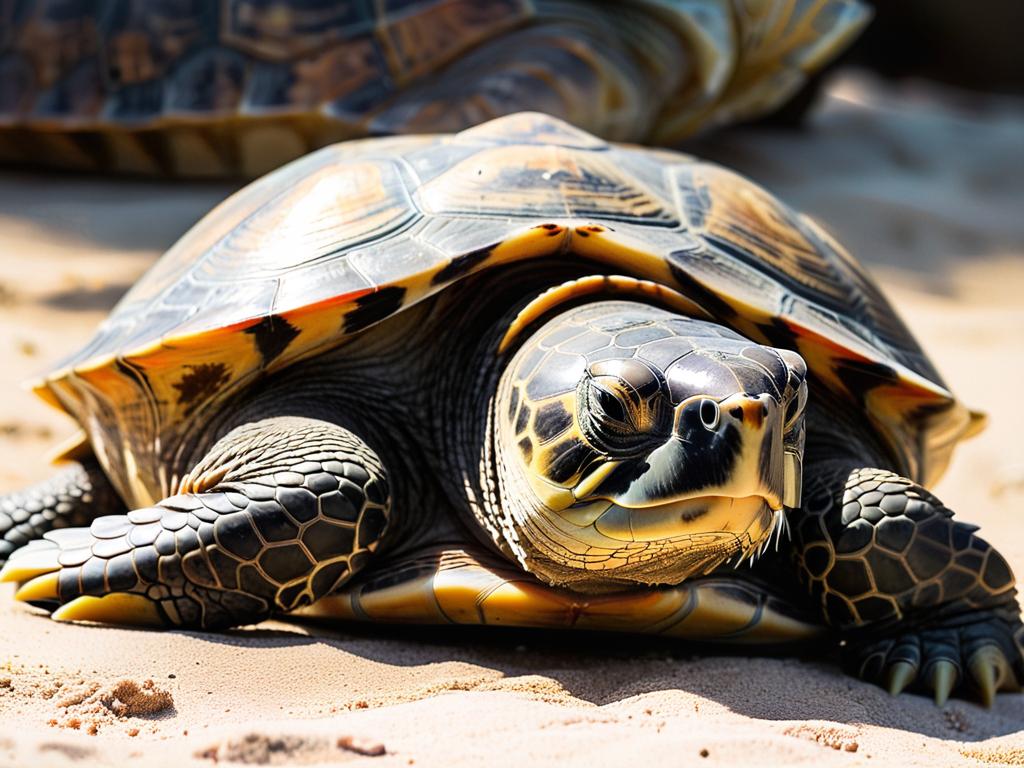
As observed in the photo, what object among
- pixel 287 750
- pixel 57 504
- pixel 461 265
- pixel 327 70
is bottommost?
pixel 57 504

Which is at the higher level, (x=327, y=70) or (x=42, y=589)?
(x=327, y=70)

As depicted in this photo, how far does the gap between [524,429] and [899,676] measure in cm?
96

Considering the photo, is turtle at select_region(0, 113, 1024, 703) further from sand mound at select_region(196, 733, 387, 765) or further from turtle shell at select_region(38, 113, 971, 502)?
sand mound at select_region(196, 733, 387, 765)

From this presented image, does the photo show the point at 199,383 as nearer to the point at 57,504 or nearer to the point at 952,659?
the point at 57,504

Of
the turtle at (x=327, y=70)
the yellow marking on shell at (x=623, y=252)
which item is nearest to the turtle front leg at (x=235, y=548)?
the yellow marking on shell at (x=623, y=252)

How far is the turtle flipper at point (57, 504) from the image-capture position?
3227 mm


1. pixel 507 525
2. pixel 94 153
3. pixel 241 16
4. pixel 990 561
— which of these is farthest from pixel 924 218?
pixel 507 525

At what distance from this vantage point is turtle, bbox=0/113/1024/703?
7.47 ft

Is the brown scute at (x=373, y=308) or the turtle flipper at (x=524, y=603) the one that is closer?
the turtle flipper at (x=524, y=603)

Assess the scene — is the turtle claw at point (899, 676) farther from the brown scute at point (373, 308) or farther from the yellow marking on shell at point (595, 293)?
the brown scute at point (373, 308)

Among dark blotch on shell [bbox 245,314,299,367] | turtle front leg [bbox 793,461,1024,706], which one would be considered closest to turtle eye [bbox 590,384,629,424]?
turtle front leg [bbox 793,461,1024,706]

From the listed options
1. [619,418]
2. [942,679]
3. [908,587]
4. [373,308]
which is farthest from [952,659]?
[373,308]

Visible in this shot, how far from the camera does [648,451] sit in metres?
2.20

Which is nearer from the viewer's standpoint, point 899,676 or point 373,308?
point 899,676
